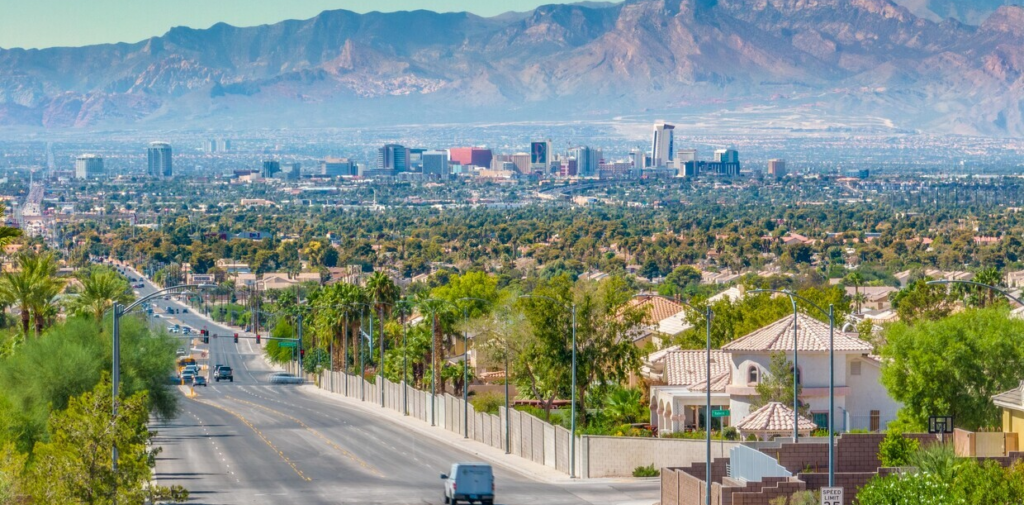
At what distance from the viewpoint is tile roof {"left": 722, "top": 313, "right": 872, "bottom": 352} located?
65938 mm

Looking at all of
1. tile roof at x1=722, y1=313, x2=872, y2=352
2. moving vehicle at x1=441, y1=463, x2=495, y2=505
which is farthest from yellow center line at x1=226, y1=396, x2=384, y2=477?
tile roof at x1=722, y1=313, x2=872, y2=352

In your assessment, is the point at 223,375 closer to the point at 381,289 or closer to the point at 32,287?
the point at 381,289

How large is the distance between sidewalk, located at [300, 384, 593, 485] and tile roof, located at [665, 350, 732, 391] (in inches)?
292

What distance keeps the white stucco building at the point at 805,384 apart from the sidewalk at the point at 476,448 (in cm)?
520

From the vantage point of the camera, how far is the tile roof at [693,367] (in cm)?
7012

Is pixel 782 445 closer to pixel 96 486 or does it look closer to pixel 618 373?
pixel 96 486

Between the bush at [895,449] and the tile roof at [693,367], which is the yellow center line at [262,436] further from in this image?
the bush at [895,449]

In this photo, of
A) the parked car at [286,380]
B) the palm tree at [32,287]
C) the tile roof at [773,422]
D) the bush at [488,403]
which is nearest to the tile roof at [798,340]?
the tile roof at [773,422]

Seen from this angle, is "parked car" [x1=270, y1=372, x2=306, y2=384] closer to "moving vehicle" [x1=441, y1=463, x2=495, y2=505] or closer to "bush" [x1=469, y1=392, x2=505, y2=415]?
"bush" [x1=469, y1=392, x2=505, y2=415]

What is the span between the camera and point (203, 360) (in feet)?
499

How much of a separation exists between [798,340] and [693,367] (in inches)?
286

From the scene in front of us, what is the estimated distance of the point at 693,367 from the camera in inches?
2842

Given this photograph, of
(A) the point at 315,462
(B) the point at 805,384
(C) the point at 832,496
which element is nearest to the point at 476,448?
(A) the point at 315,462

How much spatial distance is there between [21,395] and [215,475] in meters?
6.36
